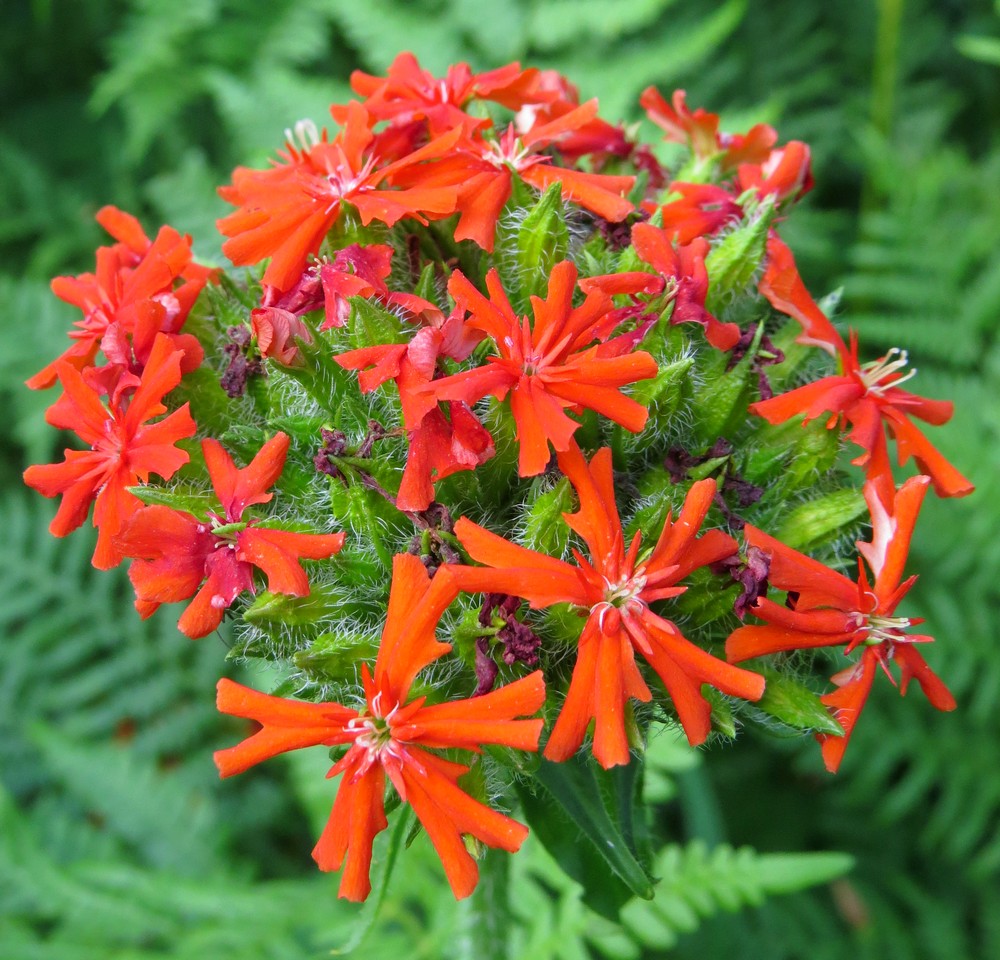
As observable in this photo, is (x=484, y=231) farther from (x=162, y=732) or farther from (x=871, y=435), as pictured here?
(x=162, y=732)

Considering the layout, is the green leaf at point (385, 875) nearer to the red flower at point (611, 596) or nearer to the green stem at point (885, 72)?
the red flower at point (611, 596)

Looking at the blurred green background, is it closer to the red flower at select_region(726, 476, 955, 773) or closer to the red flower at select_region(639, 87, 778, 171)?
the red flower at select_region(726, 476, 955, 773)

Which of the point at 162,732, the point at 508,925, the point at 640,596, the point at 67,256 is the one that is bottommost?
the point at 162,732

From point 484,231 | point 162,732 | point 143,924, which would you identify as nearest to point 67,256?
point 162,732

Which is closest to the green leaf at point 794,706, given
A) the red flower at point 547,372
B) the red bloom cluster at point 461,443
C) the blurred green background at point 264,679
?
the red bloom cluster at point 461,443

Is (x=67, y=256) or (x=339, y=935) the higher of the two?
(x=67, y=256)

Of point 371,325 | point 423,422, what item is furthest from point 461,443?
point 371,325

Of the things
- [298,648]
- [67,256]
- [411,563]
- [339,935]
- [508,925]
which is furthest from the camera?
[67,256]

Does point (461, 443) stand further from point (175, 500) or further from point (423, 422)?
point (175, 500)
